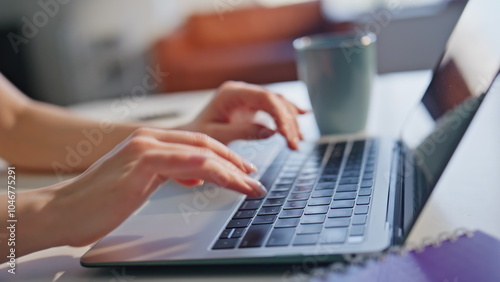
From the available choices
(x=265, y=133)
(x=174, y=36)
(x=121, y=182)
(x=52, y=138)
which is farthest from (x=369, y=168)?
(x=174, y=36)

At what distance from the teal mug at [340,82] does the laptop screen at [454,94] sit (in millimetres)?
117

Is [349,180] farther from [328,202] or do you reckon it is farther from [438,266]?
[438,266]

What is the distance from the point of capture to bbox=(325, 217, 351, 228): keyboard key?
423 mm

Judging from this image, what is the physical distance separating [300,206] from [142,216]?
0.14m

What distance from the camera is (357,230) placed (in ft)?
1.34

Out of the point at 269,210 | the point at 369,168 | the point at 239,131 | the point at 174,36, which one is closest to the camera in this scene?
the point at 269,210

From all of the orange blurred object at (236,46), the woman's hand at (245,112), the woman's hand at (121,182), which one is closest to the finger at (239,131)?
the woman's hand at (245,112)

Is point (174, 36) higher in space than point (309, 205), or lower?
lower

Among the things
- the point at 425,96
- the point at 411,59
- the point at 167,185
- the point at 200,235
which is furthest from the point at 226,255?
the point at 411,59

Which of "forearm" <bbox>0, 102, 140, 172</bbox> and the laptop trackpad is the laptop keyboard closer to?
the laptop trackpad

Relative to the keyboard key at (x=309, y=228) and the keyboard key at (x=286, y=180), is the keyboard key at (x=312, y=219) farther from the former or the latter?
the keyboard key at (x=286, y=180)

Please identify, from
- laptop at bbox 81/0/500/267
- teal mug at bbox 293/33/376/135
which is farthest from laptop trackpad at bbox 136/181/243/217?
teal mug at bbox 293/33/376/135

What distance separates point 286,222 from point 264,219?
20 mm

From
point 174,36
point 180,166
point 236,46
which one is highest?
point 180,166
